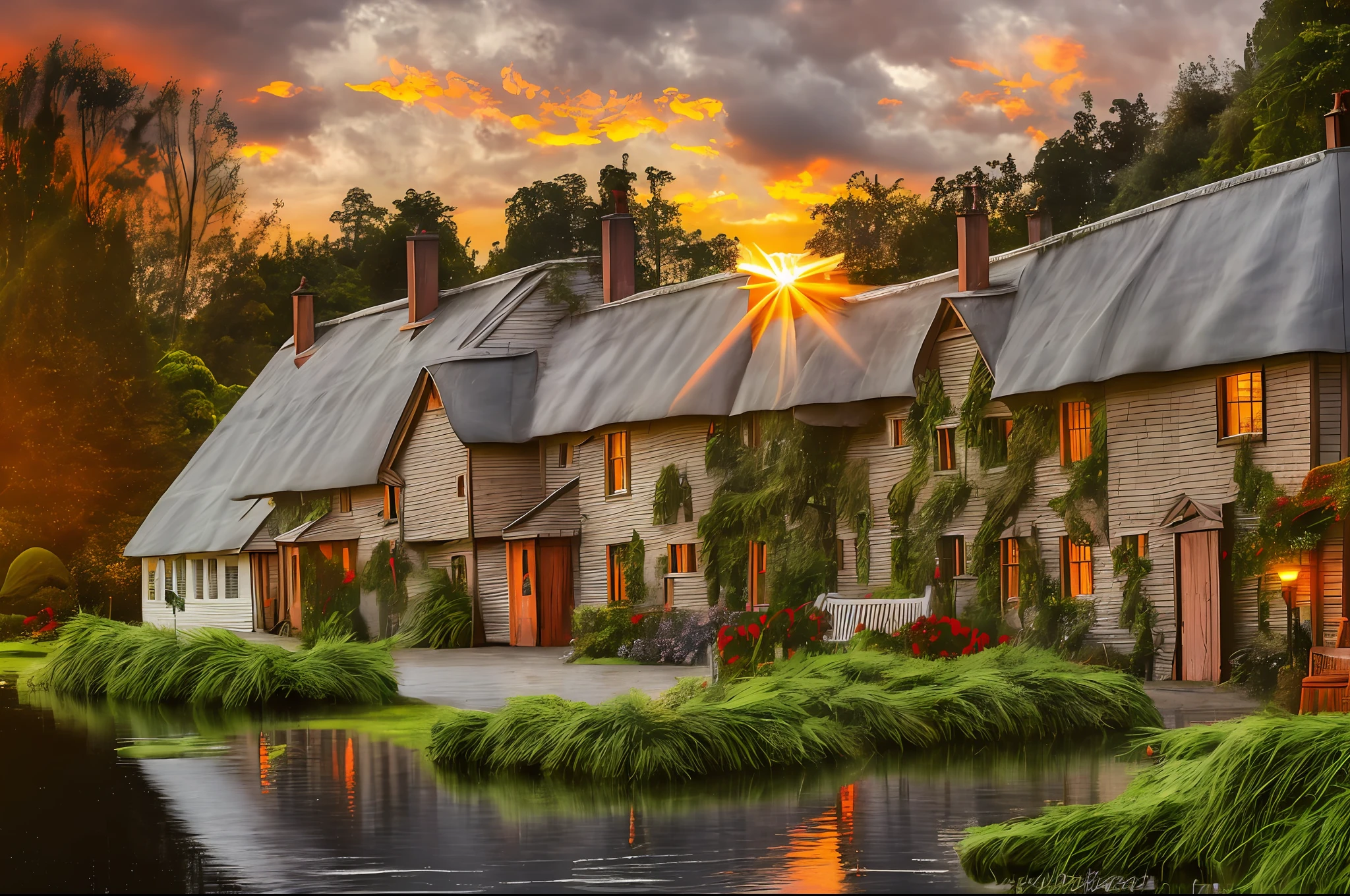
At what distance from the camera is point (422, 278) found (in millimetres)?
48500

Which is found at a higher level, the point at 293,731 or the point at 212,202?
the point at 212,202

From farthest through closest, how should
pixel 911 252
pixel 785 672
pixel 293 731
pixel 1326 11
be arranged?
Result: pixel 911 252
pixel 1326 11
pixel 293 731
pixel 785 672

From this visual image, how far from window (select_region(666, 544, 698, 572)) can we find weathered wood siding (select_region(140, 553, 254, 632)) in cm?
1832

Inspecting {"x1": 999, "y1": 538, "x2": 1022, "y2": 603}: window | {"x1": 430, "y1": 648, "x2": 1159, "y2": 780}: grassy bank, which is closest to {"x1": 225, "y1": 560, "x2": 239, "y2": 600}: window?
{"x1": 999, "y1": 538, "x2": 1022, "y2": 603}: window

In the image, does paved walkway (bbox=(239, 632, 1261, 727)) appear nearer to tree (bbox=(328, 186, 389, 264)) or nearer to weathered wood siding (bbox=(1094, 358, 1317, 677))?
weathered wood siding (bbox=(1094, 358, 1317, 677))

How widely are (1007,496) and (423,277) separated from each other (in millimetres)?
23006

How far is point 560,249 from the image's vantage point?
276ft

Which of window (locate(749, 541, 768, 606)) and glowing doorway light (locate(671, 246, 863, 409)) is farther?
glowing doorway light (locate(671, 246, 863, 409))

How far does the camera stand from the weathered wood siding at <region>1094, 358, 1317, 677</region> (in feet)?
82.3

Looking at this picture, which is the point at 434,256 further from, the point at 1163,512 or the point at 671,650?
the point at 1163,512

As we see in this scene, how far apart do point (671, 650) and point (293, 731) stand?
13.7 m

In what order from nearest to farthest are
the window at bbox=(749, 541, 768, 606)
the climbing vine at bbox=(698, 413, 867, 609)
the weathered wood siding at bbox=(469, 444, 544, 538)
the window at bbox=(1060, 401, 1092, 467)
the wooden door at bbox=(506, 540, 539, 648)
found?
the window at bbox=(1060, 401, 1092, 467) → the climbing vine at bbox=(698, 413, 867, 609) → the window at bbox=(749, 541, 768, 606) → the wooden door at bbox=(506, 540, 539, 648) → the weathered wood siding at bbox=(469, 444, 544, 538)

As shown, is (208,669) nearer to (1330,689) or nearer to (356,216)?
(1330,689)

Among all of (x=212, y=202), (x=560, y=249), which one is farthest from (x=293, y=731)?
(x=212, y=202)
